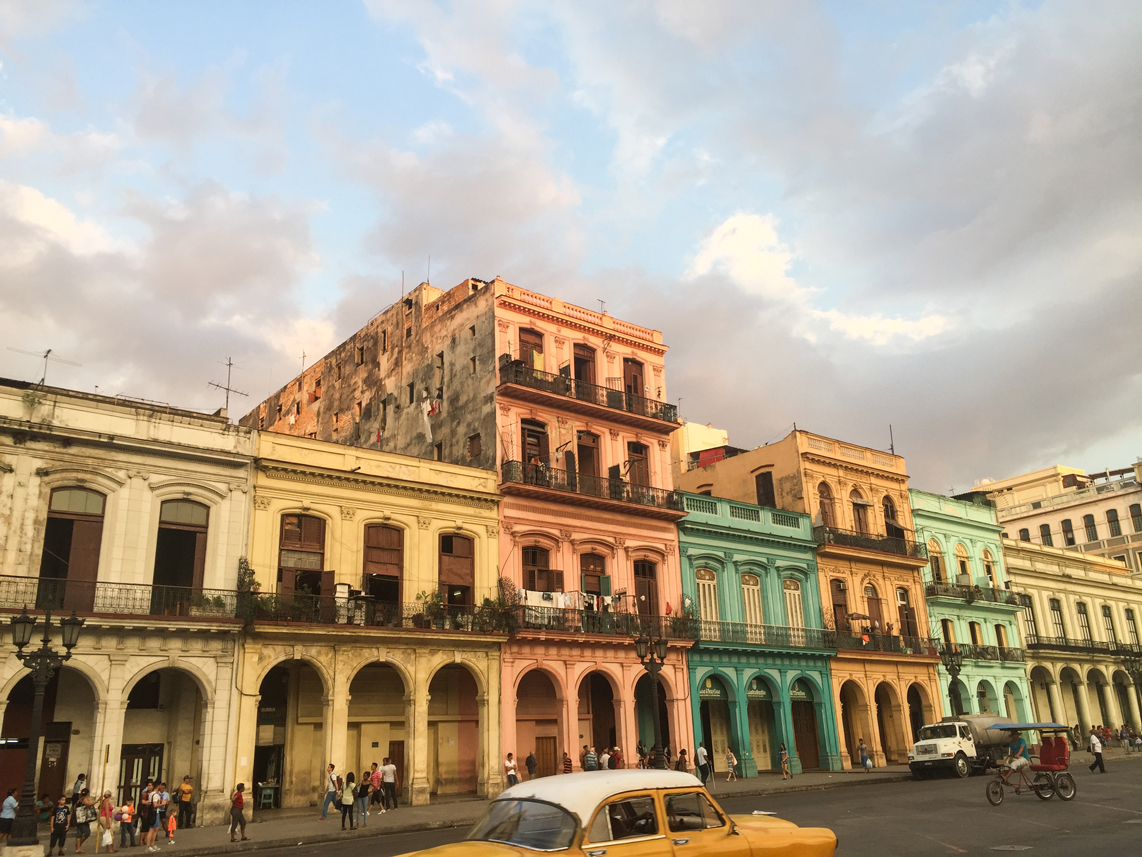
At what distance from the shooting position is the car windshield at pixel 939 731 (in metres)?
32.1

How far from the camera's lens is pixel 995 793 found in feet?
65.0

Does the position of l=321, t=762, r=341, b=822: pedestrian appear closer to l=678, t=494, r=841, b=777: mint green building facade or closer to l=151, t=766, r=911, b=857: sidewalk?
l=151, t=766, r=911, b=857: sidewalk

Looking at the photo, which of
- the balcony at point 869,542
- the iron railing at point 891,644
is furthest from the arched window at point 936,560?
the iron railing at point 891,644

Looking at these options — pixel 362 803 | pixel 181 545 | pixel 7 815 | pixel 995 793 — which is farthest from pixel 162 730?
pixel 995 793

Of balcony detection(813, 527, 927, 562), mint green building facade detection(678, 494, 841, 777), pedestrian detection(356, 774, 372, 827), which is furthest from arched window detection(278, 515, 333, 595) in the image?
balcony detection(813, 527, 927, 562)

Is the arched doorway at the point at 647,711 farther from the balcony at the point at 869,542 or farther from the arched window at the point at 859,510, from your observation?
the arched window at the point at 859,510

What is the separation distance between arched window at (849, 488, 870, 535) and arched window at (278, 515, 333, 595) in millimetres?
25730

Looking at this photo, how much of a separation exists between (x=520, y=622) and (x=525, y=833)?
74.6 ft

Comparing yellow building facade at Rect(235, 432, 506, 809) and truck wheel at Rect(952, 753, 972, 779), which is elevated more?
yellow building facade at Rect(235, 432, 506, 809)

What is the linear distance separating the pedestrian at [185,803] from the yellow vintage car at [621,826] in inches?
682

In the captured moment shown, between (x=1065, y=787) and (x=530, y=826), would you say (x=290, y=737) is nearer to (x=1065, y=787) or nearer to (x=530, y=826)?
(x=1065, y=787)

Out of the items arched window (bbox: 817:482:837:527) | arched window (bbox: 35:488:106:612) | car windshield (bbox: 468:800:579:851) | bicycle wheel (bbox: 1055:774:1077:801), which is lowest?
bicycle wheel (bbox: 1055:774:1077:801)

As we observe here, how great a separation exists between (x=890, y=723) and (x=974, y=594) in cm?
890

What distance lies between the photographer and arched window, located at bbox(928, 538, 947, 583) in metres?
46.6
